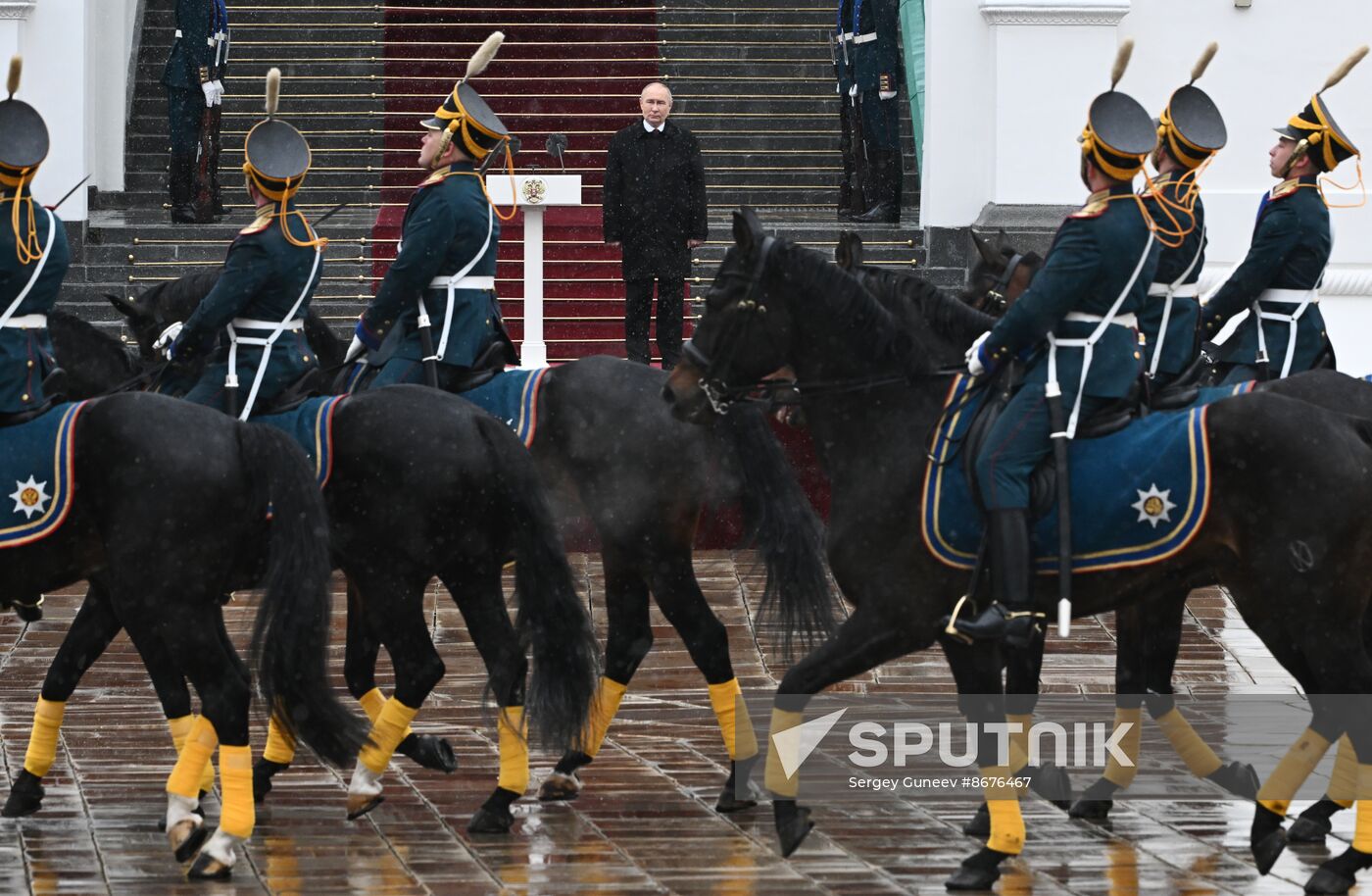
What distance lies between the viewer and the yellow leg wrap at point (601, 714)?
8.34 m

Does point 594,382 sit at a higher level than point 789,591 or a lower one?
higher

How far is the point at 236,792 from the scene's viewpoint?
289 inches

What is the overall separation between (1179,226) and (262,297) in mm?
3555

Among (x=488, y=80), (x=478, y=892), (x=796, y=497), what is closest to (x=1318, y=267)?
(x=796, y=497)

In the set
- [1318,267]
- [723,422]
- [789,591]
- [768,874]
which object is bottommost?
[768,874]

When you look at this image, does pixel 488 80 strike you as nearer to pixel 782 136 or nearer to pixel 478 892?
pixel 782 136

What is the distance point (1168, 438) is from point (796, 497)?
1.84 m

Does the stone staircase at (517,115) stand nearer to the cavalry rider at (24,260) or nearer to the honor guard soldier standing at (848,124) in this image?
the honor guard soldier standing at (848,124)

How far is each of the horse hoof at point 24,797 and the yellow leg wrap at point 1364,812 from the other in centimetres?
460

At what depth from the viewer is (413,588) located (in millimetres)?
8148

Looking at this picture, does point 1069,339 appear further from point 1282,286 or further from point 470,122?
point 470,122

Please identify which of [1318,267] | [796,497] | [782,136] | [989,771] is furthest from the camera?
[782,136]

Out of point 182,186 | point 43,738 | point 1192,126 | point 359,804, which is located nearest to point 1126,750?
point 1192,126

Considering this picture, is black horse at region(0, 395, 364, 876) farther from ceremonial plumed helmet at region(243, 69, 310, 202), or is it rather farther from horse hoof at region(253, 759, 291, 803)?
ceremonial plumed helmet at region(243, 69, 310, 202)
